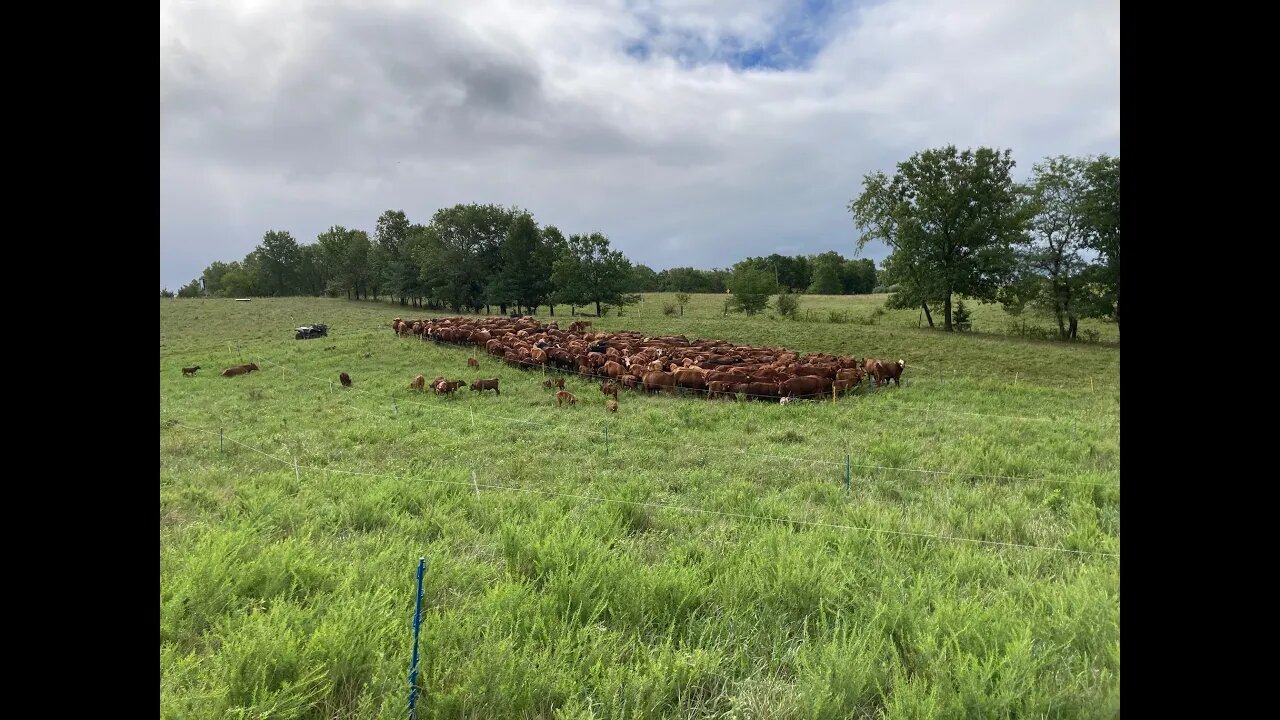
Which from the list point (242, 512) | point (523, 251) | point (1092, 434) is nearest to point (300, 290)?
point (523, 251)

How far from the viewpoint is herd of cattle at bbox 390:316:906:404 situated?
12023mm

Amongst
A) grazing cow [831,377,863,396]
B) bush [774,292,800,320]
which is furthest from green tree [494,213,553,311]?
grazing cow [831,377,863,396]

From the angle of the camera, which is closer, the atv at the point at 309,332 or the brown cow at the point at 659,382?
the brown cow at the point at 659,382

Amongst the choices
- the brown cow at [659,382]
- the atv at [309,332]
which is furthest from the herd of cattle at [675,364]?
the atv at [309,332]

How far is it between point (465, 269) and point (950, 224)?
1131 inches

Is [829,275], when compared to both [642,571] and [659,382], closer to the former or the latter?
[659,382]

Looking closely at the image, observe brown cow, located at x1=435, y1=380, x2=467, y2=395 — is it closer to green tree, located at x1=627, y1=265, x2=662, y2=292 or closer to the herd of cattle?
the herd of cattle

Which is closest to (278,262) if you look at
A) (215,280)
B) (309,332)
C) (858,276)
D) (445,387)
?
(215,280)

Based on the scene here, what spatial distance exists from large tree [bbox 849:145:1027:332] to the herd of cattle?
1661cm

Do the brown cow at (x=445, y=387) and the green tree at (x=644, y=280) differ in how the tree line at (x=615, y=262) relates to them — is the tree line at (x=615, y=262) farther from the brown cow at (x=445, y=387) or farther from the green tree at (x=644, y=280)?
the brown cow at (x=445, y=387)

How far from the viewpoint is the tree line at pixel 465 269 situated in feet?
115

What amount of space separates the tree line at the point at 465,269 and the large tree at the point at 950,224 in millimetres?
9556
